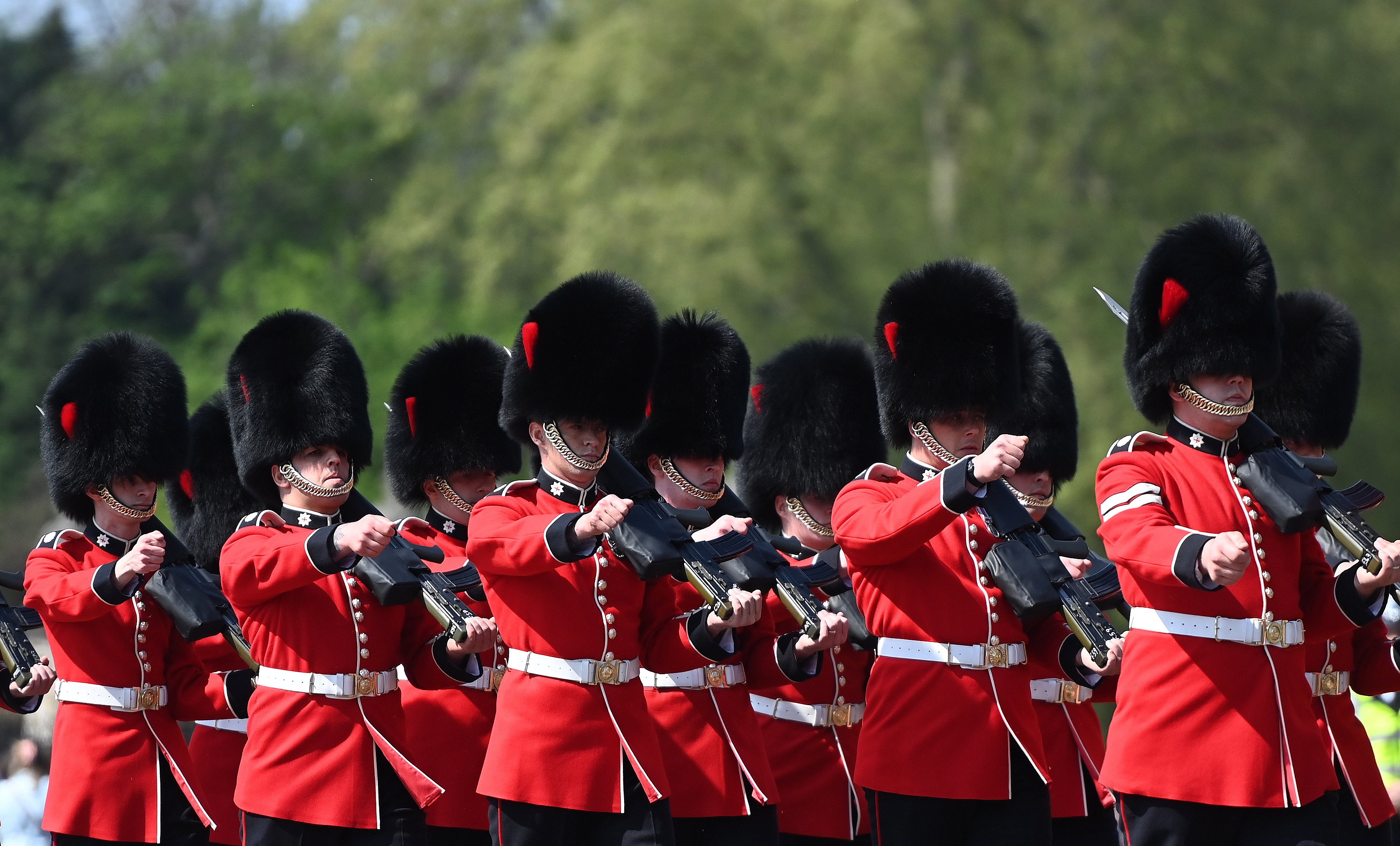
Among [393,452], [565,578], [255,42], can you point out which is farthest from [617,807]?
[255,42]

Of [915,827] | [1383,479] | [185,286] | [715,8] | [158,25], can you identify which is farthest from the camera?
[158,25]

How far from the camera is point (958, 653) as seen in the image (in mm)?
5441

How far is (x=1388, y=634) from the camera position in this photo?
21.4ft

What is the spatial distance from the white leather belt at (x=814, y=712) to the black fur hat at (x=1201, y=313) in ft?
4.94

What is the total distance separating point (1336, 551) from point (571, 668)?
211 centimetres

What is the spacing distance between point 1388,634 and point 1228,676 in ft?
5.79

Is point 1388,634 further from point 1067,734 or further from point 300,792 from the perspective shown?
point 300,792

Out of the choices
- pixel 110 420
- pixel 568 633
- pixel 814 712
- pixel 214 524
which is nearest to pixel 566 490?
pixel 568 633

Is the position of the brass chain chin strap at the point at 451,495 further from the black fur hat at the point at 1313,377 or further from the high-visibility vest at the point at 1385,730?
the high-visibility vest at the point at 1385,730

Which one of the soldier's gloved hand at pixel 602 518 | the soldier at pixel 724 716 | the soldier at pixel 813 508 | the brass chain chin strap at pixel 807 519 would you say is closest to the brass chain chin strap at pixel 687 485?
the soldier at pixel 724 716

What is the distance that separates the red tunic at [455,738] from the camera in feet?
21.1

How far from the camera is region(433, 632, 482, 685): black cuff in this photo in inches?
225

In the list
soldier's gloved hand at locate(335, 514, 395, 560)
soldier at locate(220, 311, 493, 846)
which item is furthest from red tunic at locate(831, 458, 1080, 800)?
soldier's gloved hand at locate(335, 514, 395, 560)

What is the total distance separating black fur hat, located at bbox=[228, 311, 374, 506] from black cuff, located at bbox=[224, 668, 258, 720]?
1.82 ft
